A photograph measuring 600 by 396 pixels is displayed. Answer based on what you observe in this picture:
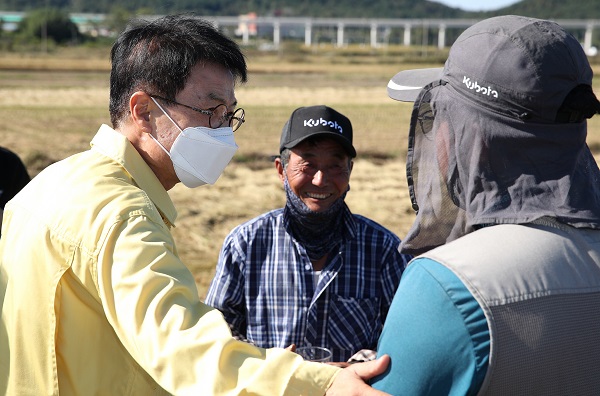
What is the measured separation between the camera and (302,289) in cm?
379

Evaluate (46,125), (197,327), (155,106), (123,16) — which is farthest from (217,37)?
(123,16)

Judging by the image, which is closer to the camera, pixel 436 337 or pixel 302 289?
pixel 436 337

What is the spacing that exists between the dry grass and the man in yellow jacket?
15.9 feet

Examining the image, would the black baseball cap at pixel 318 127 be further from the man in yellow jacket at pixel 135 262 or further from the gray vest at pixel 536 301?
the gray vest at pixel 536 301

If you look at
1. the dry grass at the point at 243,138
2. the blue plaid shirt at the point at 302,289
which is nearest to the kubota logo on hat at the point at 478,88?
the blue plaid shirt at the point at 302,289

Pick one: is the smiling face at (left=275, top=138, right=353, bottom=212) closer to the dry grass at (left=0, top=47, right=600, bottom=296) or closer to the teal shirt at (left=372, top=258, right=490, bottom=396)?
the teal shirt at (left=372, top=258, right=490, bottom=396)

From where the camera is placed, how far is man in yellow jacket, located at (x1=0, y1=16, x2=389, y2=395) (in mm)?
1877

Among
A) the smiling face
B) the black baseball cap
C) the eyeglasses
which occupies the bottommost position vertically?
the smiling face

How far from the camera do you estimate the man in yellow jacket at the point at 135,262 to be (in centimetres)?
188

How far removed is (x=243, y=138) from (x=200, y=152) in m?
13.9

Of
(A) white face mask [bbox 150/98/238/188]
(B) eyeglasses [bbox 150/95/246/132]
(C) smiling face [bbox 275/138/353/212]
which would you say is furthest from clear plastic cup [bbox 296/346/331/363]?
(C) smiling face [bbox 275/138/353/212]

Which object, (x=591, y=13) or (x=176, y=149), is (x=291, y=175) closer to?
(x=176, y=149)

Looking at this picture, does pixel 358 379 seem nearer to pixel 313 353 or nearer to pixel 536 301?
pixel 536 301

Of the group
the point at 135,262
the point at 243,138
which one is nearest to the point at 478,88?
the point at 135,262
